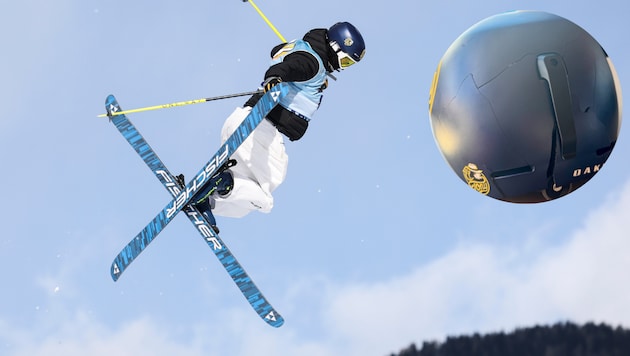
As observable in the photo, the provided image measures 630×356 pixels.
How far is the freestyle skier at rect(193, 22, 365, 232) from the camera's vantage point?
8.05m

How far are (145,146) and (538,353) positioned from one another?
40.7ft

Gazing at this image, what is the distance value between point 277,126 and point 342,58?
91cm

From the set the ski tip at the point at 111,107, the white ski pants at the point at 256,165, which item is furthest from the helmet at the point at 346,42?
the ski tip at the point at 111,107

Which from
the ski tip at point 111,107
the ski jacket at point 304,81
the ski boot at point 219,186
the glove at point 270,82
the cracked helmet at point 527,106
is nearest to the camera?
the cracked helmet at point 527,106

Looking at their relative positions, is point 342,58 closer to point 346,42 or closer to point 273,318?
point 346,42

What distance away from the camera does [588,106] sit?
7344 millimetres

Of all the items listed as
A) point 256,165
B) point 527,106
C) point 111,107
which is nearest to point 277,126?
point 256,165

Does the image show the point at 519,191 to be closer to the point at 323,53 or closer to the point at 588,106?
the point at 588,106

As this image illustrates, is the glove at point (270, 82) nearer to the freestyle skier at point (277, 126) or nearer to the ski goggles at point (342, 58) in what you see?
the freestyle skier at point (277, 126)

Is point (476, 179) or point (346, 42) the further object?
point (346, 42)

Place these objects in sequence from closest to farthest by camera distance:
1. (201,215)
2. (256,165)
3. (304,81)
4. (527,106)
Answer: (527,106), (304,81), (256,165), (201,215)

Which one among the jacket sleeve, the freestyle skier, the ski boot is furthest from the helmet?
the ski boot

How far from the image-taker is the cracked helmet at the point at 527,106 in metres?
7.19

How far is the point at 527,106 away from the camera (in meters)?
7.16
